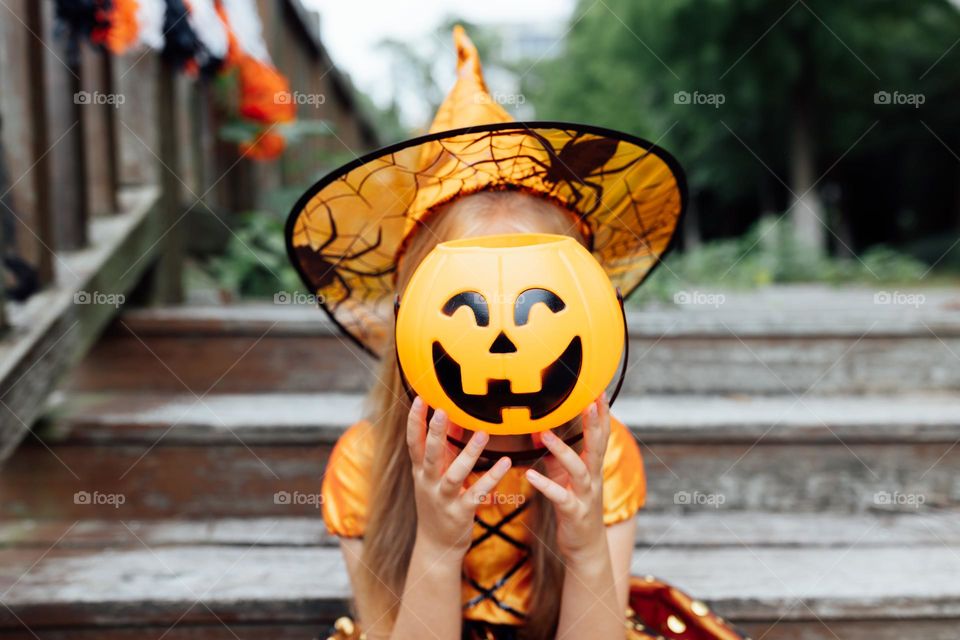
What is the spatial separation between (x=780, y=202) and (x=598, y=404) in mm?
15204

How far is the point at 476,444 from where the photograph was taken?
0.94 m

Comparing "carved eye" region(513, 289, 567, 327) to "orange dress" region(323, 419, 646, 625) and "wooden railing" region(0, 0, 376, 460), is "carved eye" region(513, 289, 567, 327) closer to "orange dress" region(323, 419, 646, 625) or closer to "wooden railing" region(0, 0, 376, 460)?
"orange dress" region(323, 419, 646, 625)

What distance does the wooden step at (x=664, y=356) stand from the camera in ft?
6.66

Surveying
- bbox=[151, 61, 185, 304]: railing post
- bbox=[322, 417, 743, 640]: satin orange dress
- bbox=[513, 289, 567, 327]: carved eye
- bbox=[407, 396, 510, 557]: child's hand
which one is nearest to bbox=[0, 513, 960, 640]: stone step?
bbox=[322, 417, 743, 640]: satin orange dress

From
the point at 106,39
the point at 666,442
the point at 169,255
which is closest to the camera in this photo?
the point at 666,442

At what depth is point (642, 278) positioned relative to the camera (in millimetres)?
1369

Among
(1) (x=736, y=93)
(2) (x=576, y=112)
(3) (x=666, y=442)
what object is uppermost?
(2) (x=576, y=112)

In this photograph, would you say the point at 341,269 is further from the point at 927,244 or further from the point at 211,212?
the point at 927,244

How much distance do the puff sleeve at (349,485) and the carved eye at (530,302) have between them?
0.56 m

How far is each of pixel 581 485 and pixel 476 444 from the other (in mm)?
174

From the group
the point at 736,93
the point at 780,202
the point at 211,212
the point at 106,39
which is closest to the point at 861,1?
the point at 736,93

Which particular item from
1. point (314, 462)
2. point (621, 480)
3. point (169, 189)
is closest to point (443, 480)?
point (621, 480)

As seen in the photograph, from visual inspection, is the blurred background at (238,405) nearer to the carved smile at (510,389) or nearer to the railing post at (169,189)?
the railing post at (169,189)

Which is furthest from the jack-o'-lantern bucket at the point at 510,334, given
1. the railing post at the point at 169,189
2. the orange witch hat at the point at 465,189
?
the railing post at the point at 169,189
